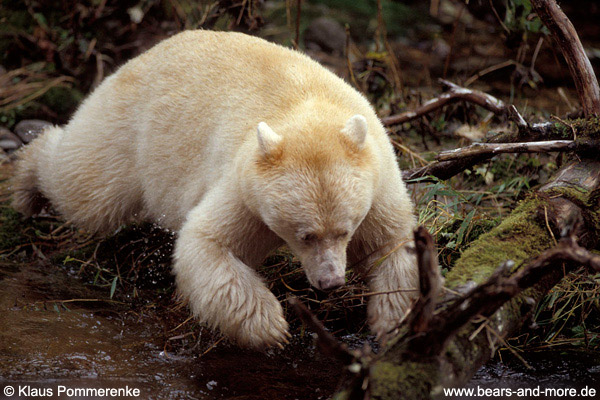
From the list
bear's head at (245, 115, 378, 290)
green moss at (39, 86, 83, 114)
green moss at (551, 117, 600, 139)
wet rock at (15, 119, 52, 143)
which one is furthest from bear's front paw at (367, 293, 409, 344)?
green moss at (39, 86, 83, 114)

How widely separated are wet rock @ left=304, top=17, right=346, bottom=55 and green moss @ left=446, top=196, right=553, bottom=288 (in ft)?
26.5

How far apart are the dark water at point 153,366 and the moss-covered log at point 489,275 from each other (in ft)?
1.71

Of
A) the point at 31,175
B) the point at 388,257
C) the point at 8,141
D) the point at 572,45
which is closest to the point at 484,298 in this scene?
the point at 388,257

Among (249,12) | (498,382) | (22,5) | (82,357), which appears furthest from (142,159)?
Answer: (22,5)

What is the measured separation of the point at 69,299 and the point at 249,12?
12.0 feet

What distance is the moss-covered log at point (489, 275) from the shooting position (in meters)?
2.71

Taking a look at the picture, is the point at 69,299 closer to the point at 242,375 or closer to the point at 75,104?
the point at 242,375

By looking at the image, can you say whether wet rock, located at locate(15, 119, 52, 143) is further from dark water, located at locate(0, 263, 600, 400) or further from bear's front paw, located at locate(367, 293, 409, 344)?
bear's front paw, located at locate(367, 293, 409, 344)

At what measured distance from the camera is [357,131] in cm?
362

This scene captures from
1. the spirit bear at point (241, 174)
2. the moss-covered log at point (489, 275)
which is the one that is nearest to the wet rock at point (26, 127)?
the spirit bear at point (241, 174)

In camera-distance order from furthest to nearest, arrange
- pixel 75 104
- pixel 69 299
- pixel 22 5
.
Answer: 1. pixel 22 5
2. pixel 75 104
3. pixel 69 299

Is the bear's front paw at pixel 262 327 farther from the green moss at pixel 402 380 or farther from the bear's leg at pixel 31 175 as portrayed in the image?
the bear's leg at pixel 31 175

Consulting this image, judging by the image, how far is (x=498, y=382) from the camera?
3.57 m

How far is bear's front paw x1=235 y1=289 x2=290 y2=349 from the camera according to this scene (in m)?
3.79
